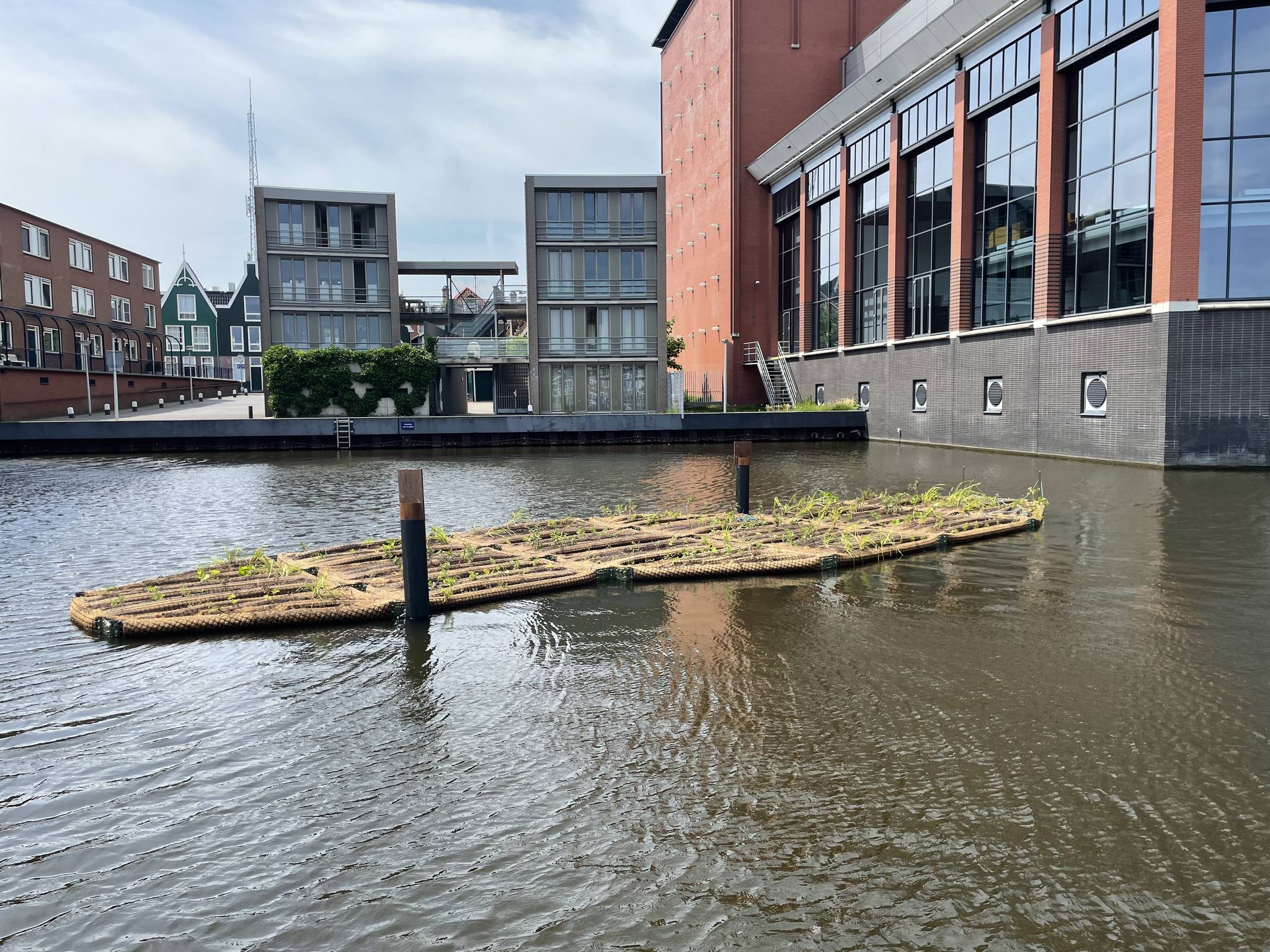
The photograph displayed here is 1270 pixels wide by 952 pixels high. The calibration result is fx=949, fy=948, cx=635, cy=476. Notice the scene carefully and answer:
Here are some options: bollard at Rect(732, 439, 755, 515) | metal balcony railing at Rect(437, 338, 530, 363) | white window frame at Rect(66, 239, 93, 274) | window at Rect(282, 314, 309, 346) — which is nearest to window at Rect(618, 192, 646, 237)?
metal balcony railing at Rect(437, 338, 530, 363)

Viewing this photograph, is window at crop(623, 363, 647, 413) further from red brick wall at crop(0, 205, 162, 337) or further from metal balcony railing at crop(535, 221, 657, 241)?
red brick wall at crop(0, 205, 162, 337)

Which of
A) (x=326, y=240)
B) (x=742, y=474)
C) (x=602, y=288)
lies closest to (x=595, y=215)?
(x=602, y=288)

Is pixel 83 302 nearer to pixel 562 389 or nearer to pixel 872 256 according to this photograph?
pixel 562 389

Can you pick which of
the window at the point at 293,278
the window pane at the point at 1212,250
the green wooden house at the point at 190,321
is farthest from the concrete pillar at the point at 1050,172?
the green wooden house at the point at 190,321

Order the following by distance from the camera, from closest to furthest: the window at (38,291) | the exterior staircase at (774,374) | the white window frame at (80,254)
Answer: the exterior staircase at (774,374), the window at (38,291), the white window frame at (80,254)

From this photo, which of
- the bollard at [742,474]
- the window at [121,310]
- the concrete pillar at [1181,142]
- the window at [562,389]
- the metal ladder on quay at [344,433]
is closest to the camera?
the bollard at [742,474]

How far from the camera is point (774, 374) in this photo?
175 feet

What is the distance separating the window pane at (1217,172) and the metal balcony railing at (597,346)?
103 feet

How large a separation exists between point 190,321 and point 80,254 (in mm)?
21752

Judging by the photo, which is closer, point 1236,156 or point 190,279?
point 1236,156

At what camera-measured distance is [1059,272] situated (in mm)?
28484

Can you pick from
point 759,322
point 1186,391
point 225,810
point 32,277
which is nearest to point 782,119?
point 759,322

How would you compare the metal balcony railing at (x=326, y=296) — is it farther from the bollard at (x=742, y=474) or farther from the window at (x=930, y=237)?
the bollard at (x=742, y=474)

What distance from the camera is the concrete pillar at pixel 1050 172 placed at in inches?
1105
